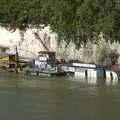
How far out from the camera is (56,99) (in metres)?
23.3

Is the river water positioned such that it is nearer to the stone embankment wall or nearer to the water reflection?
the water reflection

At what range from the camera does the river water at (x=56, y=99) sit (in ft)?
64.9

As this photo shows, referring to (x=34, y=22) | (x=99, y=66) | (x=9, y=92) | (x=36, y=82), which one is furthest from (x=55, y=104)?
(x=34, y=22)

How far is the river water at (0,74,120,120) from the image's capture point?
19781mm

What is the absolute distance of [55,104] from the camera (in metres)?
22.0

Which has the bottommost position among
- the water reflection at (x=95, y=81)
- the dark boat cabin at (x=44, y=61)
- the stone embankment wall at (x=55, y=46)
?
the water reflection at (x=95, y=81)

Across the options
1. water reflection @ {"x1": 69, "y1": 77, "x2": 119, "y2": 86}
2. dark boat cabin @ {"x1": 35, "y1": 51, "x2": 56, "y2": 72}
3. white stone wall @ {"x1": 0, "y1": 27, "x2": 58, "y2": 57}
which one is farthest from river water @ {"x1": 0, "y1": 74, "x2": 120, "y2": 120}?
white stone wall @ {"x1": 0, "y1": 27, "x2": 58, "y2": 57}

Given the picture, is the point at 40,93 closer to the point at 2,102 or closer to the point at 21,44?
the point at 2,102

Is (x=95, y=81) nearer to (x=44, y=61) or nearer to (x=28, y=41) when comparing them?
(x=44, y=61)


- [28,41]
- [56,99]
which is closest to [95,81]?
[56,99]

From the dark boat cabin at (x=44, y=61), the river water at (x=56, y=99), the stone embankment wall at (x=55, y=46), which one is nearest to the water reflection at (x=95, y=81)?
the river water at (x=56, y=99)

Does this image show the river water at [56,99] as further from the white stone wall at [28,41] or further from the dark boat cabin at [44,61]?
the white stone wall at [28,41]

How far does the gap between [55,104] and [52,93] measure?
10.1 feet

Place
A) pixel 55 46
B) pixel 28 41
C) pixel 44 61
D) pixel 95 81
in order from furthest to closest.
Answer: pixel 28 41 < pixel 55 46 < pixel 44 61 < pixel 95 81
